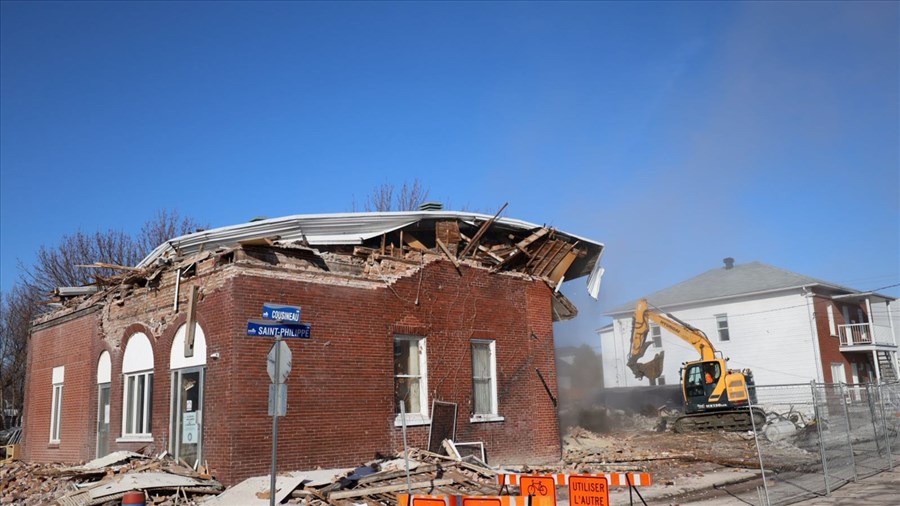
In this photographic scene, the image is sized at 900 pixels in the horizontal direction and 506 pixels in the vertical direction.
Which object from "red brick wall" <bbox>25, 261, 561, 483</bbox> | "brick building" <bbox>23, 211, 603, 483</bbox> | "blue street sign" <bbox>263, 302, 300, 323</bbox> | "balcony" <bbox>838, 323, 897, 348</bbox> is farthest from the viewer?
"balcony" <bbox>838, 323, 897, 348</bbox>

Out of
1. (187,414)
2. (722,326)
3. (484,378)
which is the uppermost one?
(722,326)

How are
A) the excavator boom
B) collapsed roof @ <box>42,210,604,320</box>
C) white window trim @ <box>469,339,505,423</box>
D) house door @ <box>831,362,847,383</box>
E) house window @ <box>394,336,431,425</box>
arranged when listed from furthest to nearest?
house door @ <box>831,362,847,383</box> → the excavator boom → white window trim @ <box>469,339,505,423</box> → house window @ <box>394,336,431,425</box> → collapsed roof @ <box>42,210,604,320</box>

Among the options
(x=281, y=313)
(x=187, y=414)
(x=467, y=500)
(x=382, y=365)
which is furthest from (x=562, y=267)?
(x=467, y=500)

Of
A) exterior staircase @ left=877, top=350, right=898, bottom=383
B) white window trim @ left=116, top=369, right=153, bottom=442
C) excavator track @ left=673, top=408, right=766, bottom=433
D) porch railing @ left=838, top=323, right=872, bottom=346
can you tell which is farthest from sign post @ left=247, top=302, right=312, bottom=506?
exterior staircase @ left=877, top=350, right=898, bottom=383

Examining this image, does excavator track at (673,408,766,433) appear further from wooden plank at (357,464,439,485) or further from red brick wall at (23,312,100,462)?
red brick wall at (23,312,100,462)

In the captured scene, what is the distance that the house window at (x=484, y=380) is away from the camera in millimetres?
18297

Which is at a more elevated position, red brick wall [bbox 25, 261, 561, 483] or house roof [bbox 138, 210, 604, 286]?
house roof [bbox 138, 210, 604, 286]

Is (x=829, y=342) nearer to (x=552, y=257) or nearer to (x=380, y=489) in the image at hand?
(x=552, y=257)

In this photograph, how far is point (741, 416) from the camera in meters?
25.4

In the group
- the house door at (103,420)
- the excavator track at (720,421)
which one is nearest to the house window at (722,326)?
the excavator track at (720,421)

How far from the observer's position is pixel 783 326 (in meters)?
36.6

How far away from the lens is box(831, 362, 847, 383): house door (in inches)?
1429

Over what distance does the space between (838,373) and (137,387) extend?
1317 inches

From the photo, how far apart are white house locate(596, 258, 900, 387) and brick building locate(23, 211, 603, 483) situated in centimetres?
1900
